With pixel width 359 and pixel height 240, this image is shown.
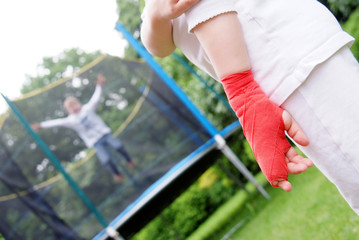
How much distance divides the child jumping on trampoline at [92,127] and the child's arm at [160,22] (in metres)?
2.96

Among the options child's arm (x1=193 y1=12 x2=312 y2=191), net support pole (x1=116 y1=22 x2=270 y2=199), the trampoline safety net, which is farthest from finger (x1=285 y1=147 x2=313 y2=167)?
net support pole (x1=116 y1=22 x2=270 y2=199)

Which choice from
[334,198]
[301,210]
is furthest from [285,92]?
[301,210]

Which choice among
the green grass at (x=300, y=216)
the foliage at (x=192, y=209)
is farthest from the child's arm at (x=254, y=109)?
the foliage at (x=192, y=209)

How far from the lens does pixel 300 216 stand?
124 inches

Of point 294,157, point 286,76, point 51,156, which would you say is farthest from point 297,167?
point 51,156

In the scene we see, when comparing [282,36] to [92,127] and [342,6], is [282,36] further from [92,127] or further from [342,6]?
[342,6]

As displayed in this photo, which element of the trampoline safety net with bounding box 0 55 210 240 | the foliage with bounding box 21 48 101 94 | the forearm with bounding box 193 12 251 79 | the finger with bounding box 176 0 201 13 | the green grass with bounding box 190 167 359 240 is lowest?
the green grass with bounding box 190 167 359 240

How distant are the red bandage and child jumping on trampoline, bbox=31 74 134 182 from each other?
3189mm

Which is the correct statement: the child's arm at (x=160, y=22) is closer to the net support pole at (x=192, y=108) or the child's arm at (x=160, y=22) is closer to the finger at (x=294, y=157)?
the finger at (x=294, y=157)

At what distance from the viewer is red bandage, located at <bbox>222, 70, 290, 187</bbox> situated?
2.39ft

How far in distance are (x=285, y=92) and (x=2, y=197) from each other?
326 centimetres

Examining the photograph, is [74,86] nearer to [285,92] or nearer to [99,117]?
[99,117]

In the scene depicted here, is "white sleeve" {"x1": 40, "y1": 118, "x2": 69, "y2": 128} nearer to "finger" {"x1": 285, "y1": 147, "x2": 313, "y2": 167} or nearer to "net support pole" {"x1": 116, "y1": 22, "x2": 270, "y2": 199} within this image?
"net support pole" {"x1": 116, "y1": 22, "x2": 270, "y2": 199}

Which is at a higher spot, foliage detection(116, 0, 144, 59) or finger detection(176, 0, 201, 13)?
foliage detection(116, 0, 144, 59)
